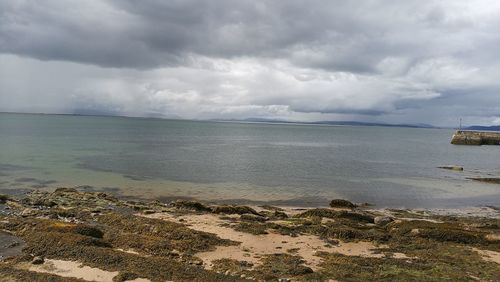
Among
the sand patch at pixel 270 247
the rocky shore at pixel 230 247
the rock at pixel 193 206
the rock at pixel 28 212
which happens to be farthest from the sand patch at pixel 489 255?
the rock at pixel 28 212

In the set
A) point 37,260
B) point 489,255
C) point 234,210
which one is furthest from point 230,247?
point 489,255

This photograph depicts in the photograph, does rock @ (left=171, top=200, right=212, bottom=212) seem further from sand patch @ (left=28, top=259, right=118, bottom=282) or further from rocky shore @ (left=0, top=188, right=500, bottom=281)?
sand patch @ (left=28, top=259, right=118, bottom=282)

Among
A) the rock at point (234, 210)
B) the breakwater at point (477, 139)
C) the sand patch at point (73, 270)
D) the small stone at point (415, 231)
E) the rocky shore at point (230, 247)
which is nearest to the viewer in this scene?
the sand patch at point (73, 270)

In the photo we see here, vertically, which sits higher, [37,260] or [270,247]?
[37,260]

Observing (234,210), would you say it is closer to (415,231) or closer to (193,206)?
(193,206)

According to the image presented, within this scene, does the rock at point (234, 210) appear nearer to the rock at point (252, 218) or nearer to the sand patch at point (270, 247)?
the rock at point (252, 218)

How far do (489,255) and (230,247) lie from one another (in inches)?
477

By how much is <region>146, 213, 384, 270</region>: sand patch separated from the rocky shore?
5 centimetres

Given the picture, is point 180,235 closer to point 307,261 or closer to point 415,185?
point 307,261

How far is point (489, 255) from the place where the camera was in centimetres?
1720

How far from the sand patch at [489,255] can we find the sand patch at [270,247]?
15.6ft

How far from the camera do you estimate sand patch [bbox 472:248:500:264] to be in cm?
1654

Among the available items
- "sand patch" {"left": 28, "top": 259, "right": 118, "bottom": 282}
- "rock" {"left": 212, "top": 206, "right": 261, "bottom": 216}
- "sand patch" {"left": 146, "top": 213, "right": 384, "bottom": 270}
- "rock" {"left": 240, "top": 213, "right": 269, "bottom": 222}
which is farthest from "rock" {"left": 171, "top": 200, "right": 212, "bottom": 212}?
"sand patch" {"left": 28, "top": 259, "right": 118, "bottom": 282}

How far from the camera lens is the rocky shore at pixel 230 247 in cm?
1377
